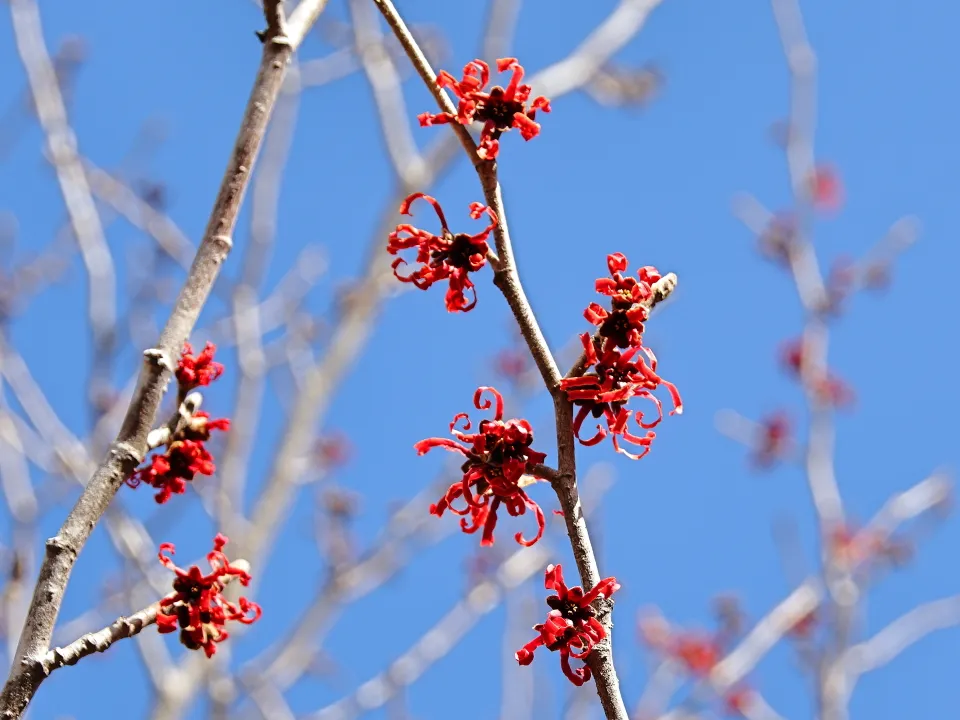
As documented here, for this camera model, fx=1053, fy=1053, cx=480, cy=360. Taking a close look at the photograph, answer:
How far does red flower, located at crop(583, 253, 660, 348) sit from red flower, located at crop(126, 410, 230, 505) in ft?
3.27

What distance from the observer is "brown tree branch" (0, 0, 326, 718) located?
1.88m

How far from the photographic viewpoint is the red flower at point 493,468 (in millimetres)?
2086

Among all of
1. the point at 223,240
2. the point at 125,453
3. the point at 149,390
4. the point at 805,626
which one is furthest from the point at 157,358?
the point at 805,626

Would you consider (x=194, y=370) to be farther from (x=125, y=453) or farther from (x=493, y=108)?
(x=493, y=108)

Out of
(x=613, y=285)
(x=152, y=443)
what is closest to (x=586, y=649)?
(x=613, y=285)

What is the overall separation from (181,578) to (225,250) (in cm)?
71

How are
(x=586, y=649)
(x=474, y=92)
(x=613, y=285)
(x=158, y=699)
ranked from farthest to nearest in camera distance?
(x=158, y=699) < (x=474, y=92) < (x=613, y=285) < (x=586, y=649)

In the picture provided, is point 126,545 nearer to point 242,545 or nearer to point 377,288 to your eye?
point 242,545

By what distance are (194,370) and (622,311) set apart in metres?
1.05

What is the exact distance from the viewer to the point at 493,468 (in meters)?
2.11

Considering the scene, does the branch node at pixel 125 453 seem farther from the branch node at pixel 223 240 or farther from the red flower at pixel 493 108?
the red flower at pixel 493 108

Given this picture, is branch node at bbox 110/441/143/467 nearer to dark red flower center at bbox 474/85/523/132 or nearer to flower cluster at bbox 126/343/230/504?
flower cluster at bbox 126/343/230/504

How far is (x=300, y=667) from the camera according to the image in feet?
23.8

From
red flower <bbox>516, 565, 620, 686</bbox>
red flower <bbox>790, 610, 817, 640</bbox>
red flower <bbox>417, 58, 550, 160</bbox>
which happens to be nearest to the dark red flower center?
red flower <bbox>417, 58, 550, 160</bbox>
